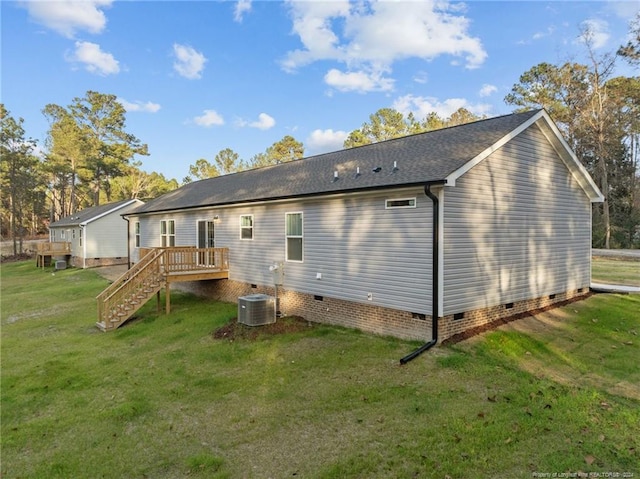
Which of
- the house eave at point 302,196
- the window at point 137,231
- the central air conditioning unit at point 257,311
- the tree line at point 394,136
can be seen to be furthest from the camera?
the tree line at point 394,136

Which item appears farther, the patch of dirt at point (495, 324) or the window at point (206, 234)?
the window at point (206, 234)

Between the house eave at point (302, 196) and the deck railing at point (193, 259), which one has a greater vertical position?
the house eave at point (302, 196)

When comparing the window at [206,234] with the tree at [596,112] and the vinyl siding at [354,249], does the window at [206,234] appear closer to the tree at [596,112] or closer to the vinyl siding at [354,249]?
the vinyl siding at [354,249]

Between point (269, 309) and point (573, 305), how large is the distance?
8330 millimetres

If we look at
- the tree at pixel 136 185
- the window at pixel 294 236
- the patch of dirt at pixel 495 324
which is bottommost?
the patch of dirt at pixel 495 324

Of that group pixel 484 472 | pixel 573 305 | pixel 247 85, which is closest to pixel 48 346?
pixel 484 472

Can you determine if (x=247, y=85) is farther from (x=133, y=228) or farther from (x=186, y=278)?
(x=186, y=278)

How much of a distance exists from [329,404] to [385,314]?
312cm

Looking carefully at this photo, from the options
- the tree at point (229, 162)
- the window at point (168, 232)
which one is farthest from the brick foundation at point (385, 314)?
the tree at point (229, 162)

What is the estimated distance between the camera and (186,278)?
12258mm

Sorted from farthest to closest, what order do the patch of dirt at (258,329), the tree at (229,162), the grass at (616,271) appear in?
the tree at (229,162) → the grass at (616,271) → the patch of dirt at (258,329)

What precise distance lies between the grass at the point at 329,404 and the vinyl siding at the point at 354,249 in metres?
1.11

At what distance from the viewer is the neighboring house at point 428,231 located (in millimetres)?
7633

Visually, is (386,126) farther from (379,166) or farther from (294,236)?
(294,236)
